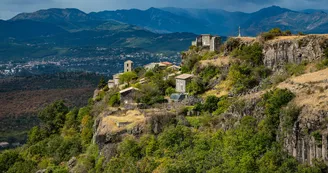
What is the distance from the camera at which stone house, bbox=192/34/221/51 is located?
5181 cm

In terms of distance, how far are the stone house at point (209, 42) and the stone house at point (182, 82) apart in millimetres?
6510

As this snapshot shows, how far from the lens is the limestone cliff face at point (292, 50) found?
38.1 metres

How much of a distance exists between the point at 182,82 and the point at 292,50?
38.3ft

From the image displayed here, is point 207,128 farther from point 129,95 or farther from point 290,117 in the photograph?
point 129,95

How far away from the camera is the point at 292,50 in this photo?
39.8 meters

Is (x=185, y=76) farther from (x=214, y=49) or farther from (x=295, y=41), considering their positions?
(x=295, y=41)

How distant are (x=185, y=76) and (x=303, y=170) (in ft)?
78.5

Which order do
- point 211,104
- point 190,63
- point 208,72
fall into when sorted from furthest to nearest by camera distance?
point 190,63 → point 208,72 → point 211,104

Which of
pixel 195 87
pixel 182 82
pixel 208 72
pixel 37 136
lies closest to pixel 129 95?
pixel 182 82

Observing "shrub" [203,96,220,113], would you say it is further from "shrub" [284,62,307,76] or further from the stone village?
"shrub" [284,62,307,76]

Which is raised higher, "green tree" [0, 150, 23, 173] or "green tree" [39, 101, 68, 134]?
"green tree" [39, 101, 68, 134]

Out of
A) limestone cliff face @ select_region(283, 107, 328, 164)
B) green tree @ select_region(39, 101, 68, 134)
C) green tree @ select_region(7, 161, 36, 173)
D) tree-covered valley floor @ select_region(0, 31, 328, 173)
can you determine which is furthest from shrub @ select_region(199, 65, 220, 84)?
green tree @ select_region(39, 101, 68, 134)

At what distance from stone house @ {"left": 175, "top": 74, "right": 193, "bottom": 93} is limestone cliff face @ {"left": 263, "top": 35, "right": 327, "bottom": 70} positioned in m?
8.05

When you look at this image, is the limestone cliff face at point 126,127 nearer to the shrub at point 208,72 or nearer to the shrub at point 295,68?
the shrub at point 208,72
